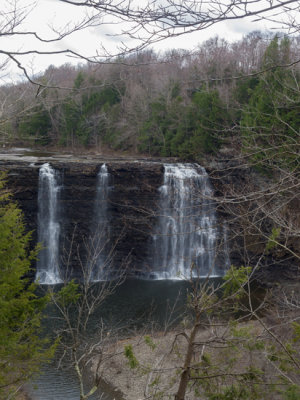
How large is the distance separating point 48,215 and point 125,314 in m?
7.61

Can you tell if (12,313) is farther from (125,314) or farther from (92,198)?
(92,198)

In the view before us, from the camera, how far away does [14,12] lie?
149 inches

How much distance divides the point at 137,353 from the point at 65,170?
1049 cm

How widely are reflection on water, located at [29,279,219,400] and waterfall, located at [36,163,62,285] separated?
4.31m

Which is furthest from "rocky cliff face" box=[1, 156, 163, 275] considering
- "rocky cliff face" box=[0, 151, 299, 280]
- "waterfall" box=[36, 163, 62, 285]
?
"waterfall" box=[36, 163, 62, 285]

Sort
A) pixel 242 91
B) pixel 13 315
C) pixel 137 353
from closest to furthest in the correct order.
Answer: pixel 13 315 < pixel 137 353 < pixel 242 91

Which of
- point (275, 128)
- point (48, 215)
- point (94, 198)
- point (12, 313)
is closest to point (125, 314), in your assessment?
point (12, 313)

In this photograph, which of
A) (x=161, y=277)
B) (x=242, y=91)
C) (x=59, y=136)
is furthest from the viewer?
(x=59, y=136)

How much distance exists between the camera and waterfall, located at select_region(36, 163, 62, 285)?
65.6ft

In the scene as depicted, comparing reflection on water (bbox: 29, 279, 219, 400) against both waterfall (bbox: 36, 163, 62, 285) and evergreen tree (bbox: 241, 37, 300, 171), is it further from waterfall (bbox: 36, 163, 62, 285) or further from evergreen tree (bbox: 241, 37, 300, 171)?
evergreen tree (bbox: 241, 37, 300, 171)

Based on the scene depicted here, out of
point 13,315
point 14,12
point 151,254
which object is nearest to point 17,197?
point 151,254

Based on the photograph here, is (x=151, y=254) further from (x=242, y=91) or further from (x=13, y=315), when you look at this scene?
(x=13, y=315)

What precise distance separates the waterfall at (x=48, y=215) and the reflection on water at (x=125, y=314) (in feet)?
14.1

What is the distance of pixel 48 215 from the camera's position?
20.4m
